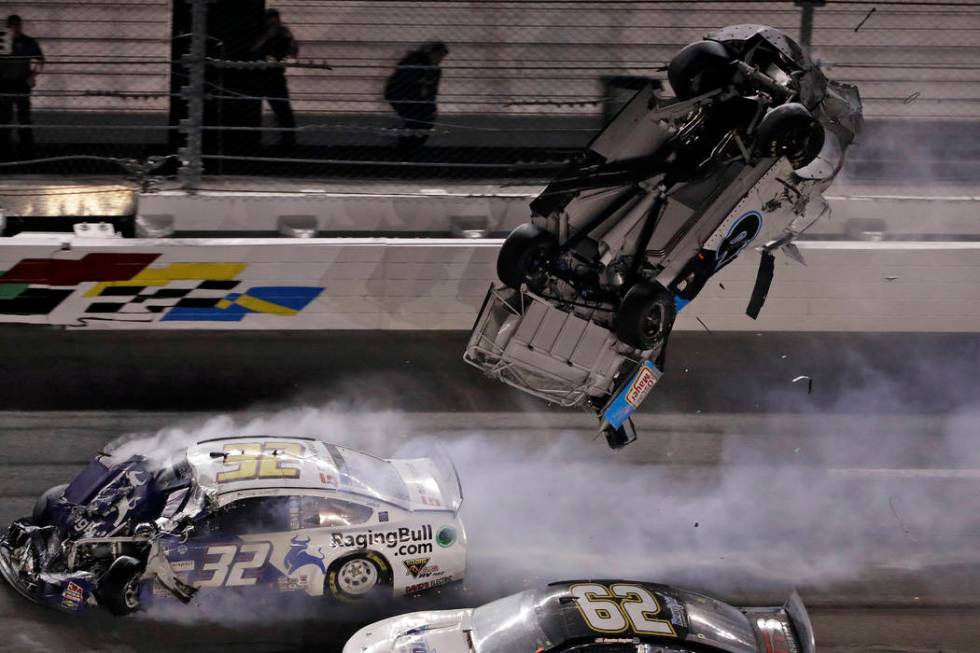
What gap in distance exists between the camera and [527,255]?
8344 mm

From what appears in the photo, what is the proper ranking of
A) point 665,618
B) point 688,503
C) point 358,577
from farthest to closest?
point 688,503 → point 358,577 → point 665,618

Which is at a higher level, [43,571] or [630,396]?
[630,396]

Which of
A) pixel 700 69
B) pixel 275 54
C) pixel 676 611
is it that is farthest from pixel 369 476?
pixel 275 54

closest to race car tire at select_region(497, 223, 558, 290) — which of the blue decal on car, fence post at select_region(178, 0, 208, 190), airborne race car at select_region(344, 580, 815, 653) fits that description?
the blue decal on car

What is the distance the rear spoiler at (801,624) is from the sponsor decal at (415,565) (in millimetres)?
2221

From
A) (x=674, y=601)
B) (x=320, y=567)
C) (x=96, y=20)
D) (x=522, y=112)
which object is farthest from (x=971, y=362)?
(x=96, y=20)

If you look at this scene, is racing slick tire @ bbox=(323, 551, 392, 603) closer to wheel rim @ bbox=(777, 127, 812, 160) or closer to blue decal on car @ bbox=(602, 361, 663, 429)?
blue decal on car @ bbox=(602, 361, 663, 429)

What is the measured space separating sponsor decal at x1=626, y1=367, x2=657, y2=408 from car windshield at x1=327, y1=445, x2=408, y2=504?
1.78m

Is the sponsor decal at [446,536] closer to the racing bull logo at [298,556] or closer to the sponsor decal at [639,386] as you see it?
the racing bull logo at [298,556]

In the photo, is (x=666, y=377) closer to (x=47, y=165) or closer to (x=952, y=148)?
(x=952, y=148)

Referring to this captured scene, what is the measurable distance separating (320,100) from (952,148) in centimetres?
642

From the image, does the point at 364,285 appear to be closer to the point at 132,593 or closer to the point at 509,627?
the point at 132,593

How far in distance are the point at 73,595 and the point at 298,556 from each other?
1373 millimetres

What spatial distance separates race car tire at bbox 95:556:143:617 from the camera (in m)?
7.11
